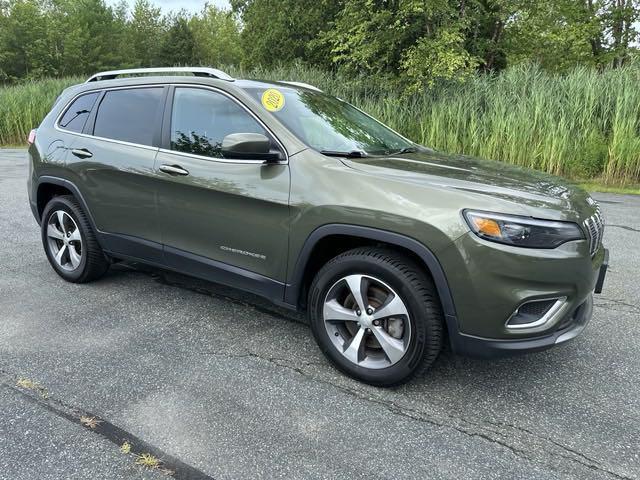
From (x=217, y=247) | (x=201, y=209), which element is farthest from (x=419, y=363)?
(x=201, y=209)

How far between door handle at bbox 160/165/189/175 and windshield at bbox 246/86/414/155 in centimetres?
70

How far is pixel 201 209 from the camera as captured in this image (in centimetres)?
342

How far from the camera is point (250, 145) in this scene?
3020 millimetres

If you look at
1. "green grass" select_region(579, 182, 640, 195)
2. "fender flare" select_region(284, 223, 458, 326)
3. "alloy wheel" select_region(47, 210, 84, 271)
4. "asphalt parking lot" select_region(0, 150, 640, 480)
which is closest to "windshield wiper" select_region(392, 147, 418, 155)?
"fender flare" select_region(284, 223, 458, 326)

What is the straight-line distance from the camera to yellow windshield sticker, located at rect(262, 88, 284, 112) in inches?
132

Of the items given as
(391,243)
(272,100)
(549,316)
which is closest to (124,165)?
(272,100)

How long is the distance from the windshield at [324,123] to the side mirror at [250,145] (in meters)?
0.24

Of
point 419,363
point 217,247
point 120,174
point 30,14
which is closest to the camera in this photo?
point 419,363

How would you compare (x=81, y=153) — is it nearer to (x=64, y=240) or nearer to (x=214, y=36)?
(x=64, y=240)

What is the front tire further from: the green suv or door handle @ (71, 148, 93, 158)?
door handle @ (71, 148, 93, 158)

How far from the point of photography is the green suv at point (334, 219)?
253 cm

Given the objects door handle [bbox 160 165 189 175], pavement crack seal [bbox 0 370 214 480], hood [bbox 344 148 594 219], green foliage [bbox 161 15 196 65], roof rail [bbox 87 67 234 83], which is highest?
green foliage [bbox 161 15 196 65]

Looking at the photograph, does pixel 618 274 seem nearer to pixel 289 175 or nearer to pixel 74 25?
pixel 289 175

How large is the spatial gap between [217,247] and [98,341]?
3.38 feet
